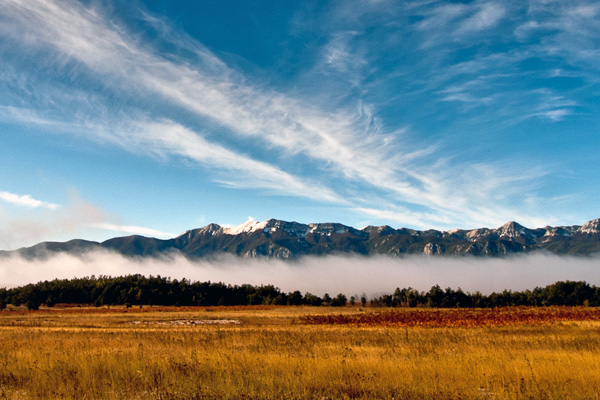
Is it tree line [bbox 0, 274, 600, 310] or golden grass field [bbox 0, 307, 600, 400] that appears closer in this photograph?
golden grass field [bbox 0, 307, 600, 400]

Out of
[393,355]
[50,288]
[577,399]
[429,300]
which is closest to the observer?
[577,399]

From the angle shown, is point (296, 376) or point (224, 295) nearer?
point (296, 376)

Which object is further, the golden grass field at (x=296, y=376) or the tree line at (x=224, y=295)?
the tree line at (x=224, y=295)

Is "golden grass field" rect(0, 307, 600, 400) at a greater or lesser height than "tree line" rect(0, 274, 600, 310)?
greater

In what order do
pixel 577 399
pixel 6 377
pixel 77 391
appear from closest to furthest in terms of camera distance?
1. pixel 577 399
2. pixel 77 391
3. pixel 6 377

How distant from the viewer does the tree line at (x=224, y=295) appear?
10144 cm

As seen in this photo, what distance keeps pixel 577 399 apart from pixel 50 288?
511 ft

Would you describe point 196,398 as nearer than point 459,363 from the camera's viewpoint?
Yes

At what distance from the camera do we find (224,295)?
13638 cm

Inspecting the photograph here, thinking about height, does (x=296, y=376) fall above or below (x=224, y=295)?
above

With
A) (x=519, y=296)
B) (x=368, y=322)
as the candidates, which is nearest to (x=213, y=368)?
(x=368, y=322)

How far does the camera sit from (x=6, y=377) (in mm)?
13055

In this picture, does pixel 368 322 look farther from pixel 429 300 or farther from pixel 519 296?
pixel 519 296

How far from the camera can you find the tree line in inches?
3994
